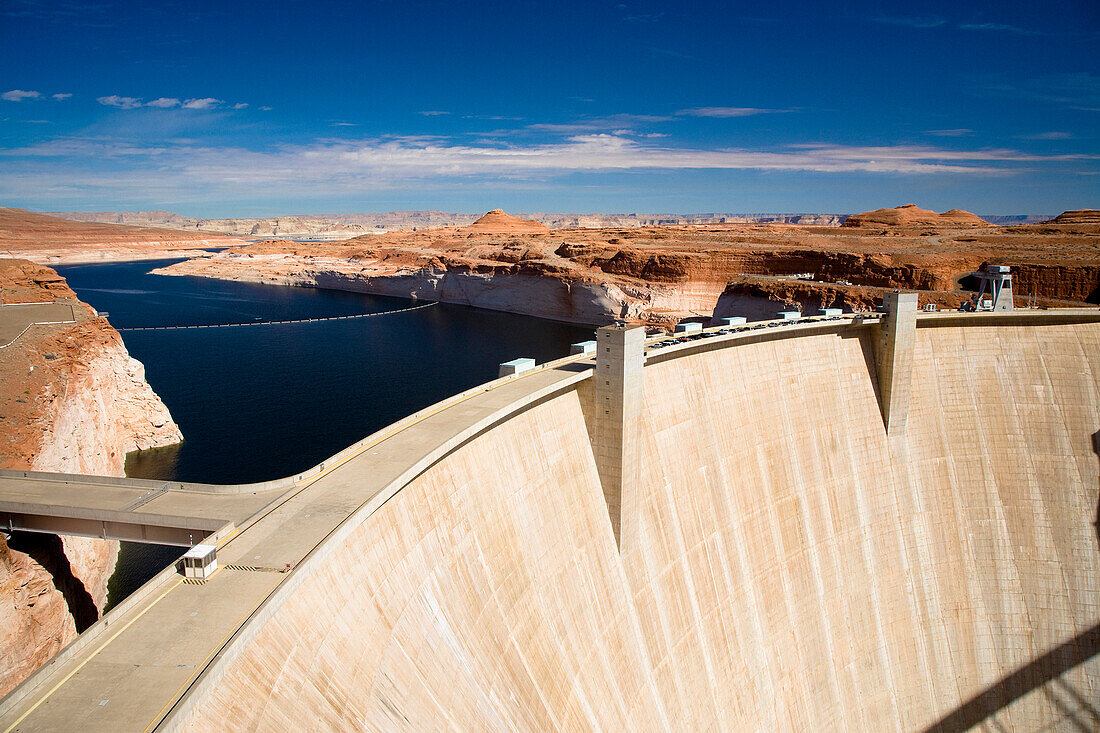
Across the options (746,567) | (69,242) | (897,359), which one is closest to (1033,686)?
(746,567)

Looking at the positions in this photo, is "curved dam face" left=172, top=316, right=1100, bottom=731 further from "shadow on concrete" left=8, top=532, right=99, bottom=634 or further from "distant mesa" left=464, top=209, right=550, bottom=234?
"distant mesa" left=464, top=209, right=550, bottom=234

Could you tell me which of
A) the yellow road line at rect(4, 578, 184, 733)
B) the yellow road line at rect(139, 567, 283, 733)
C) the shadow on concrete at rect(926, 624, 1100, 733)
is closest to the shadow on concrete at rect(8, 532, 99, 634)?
the yellow road line at rect(4, 578, 184, 733)

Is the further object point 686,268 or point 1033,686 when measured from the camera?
point 686,268

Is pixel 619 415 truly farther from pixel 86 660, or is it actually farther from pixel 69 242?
pixel 69 242

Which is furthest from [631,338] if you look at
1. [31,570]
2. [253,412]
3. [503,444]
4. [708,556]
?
[253,412]

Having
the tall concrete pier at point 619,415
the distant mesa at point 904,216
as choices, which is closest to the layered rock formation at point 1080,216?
the distant mesa at point 904,216

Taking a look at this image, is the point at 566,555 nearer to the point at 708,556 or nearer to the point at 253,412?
the point at 708,556
